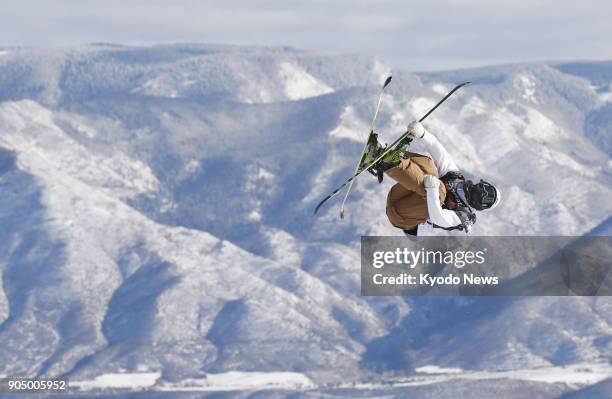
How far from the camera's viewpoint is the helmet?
46.1m

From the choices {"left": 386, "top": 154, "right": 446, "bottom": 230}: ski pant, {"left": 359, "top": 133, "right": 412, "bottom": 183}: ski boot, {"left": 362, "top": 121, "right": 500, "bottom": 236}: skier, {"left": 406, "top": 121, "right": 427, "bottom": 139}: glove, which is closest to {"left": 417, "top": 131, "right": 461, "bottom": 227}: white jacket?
{"left": 362, "top": 121, "right": 500, "bottom": 236}: skier

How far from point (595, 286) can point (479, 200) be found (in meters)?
25.9

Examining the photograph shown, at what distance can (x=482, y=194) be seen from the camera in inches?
1828

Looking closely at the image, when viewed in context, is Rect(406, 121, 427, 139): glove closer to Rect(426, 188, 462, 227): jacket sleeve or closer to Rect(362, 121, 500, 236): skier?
Rect(362, 121, 500, 236): skier

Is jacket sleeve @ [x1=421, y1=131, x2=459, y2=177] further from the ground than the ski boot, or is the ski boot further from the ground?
jacket sleeve @ [x1=421, y1=131, x2=459, y2=177]

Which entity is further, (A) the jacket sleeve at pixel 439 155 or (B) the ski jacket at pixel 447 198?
(B) the ski jacket at pixel 447 198

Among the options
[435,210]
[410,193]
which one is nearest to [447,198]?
[410,193]

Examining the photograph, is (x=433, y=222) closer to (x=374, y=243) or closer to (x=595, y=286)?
(x=374, y=243)

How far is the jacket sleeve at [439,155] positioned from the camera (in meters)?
45.7

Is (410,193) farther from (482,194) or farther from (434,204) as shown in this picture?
(482,194)

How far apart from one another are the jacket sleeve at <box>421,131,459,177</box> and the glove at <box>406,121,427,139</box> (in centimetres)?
53

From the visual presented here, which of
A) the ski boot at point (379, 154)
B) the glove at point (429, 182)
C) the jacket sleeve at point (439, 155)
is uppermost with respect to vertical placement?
the jacket sleeve at point (439, 155)

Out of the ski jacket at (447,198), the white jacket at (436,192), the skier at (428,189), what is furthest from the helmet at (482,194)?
the white jacket at (436,192)

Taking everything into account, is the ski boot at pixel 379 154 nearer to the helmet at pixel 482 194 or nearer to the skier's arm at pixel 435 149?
the skier's arm at pixel 435 149
